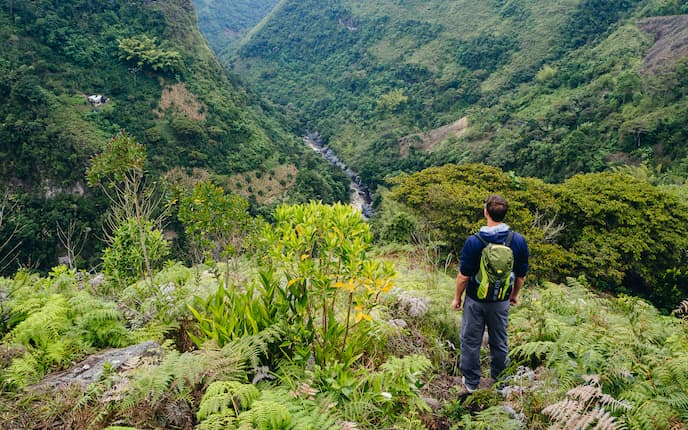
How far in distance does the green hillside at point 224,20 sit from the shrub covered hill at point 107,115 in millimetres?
60268

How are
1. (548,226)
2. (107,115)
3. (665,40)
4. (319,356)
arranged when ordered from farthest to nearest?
(665,40)
(107,115)
(548,226)
(319,356)

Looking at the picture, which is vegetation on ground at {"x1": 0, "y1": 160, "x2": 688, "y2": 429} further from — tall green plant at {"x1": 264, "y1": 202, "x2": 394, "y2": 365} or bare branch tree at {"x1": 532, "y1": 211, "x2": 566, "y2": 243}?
bare branch tree at {"x1": 532, "y1": 211, "x2": 566, "y2": 243}

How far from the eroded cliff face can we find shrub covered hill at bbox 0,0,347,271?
30478mm

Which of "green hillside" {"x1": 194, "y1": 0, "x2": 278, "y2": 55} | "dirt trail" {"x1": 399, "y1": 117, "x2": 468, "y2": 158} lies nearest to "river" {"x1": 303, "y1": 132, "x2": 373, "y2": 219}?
"dirt trail" {"x1": 399, "y1": 117, "x2": 468, "y2": 158}

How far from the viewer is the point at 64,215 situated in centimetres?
2323

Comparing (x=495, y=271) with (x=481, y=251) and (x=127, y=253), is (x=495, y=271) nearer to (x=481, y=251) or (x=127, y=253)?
(x=481, y=251)

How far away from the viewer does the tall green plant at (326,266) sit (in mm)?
2789

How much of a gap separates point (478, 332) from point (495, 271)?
0.68 meters

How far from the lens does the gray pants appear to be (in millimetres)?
3238

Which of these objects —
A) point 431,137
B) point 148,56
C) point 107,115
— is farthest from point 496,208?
point 431,137

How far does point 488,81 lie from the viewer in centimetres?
4928

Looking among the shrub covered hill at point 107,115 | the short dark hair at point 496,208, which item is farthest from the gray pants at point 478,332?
the shrub covered hill at point 107,115

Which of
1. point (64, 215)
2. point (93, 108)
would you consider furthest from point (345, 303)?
point (93, 108)

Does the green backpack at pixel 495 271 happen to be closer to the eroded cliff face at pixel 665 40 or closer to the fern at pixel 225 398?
the fern at pixel 225 398
